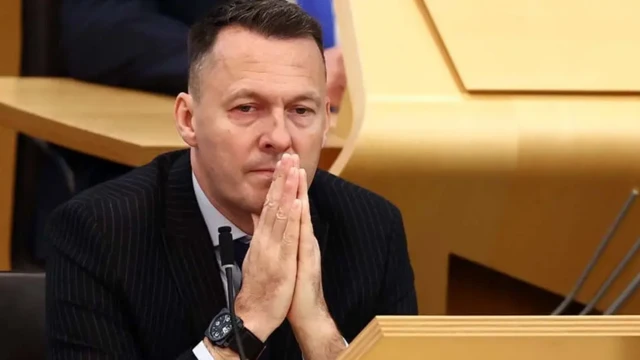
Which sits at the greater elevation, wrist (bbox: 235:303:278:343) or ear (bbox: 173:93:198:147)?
ear (bbox: 173:93:198:147)

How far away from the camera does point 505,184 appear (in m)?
1.42

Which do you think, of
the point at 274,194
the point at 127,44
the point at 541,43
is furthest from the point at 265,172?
the point at 127,44

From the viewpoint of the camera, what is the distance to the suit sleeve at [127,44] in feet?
7.67

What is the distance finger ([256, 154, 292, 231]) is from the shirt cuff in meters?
0.15

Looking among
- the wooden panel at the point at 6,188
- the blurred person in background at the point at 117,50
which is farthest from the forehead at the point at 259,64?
the wooden panel at the point at 6,188

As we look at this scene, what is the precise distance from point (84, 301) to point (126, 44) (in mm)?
1043

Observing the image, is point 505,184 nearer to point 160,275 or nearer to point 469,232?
point 469,232

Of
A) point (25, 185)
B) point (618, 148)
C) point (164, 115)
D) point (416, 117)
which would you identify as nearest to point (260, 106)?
point (416, 117)

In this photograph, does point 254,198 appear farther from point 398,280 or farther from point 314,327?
point 398,280

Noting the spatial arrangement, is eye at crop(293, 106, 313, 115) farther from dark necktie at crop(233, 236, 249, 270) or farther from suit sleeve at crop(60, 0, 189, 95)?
suit sleeve at crop(60, 0, 189, 95)

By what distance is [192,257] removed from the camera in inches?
57.6

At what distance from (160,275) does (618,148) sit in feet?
1.82

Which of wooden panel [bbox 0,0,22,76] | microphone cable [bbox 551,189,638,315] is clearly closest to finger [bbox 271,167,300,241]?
microphone cable [bbox 551,189,638,315]

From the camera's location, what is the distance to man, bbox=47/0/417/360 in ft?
4.46
